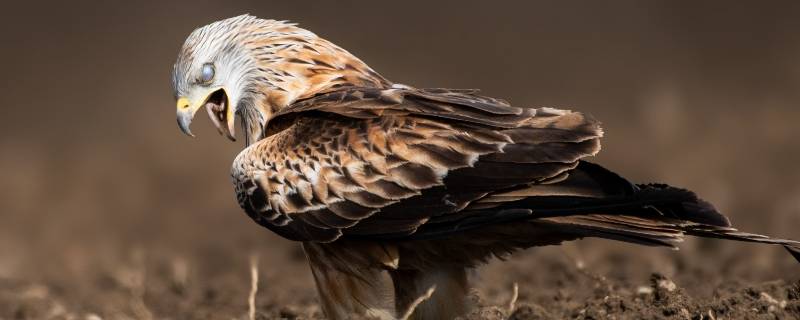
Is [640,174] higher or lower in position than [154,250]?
higher

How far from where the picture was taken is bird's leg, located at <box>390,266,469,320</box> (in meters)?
7.92

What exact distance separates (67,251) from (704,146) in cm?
574

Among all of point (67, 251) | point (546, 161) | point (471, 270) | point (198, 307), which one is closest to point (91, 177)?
point (67, 251)

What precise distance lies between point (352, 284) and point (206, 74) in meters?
1.66

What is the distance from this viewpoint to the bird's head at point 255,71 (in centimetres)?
852

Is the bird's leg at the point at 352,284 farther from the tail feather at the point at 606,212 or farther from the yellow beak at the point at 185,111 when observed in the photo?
the yellow beak at the point at 185,111

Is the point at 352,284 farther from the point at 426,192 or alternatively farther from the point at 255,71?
the point at 255,71

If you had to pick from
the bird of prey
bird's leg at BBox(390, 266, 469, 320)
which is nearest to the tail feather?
the bird of prey

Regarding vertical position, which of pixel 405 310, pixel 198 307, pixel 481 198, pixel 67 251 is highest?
pixel 481 198

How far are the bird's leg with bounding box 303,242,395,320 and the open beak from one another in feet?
3.69

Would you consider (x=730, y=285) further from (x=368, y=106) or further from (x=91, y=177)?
(x=91, y=177)

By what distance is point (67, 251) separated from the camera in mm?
13148

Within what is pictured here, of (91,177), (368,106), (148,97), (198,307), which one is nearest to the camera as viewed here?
(368,106)

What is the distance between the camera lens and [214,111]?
9039 mm
